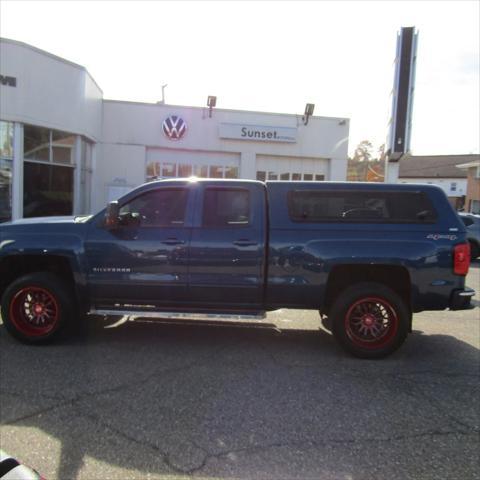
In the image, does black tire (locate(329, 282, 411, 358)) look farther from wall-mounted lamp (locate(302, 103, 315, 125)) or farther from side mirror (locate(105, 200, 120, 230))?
wall-mounted lamp (locate(302, 103, 315, 125))

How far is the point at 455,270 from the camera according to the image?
536 centimetres

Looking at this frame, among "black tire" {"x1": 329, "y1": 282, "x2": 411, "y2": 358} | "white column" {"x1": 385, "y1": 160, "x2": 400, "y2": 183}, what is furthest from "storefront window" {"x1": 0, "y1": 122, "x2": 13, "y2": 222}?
"white column" {"x1": 385, "y1": 160, "x2": 400, "y2": 183}

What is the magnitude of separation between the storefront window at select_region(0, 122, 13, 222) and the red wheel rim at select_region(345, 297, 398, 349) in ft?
39.8

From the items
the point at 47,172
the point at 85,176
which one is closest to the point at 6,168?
the point at 47,172

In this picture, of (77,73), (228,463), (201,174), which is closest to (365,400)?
(228,463)

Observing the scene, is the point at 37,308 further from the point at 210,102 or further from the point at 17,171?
the point at 210,102

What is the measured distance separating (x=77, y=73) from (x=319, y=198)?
42.6 ft

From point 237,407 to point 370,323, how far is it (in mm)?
2101

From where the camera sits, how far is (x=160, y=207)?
18.8 feet

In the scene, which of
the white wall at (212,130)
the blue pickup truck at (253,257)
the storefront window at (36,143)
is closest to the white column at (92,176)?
the white wall at (212,130)

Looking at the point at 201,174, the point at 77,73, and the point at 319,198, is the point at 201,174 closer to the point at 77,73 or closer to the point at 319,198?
the point at 77,73

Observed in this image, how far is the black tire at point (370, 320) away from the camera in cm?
541

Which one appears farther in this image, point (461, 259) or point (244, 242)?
point (244, 242)

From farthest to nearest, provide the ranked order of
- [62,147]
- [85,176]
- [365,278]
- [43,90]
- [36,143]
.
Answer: [85,176] < [62,147] < [36,143] < [43,90] < [365,278]
